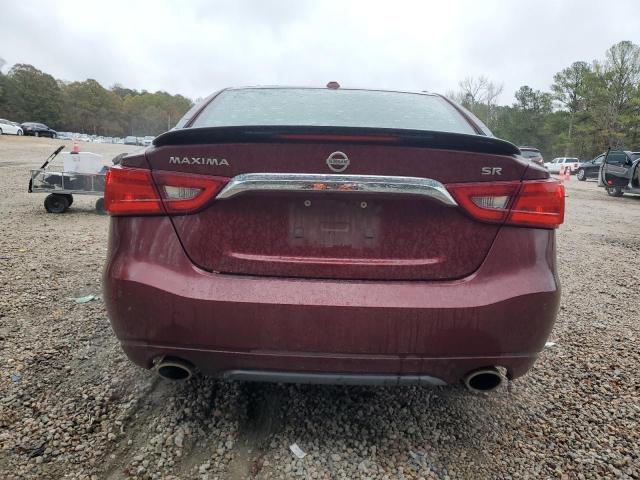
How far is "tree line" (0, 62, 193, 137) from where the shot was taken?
264ft

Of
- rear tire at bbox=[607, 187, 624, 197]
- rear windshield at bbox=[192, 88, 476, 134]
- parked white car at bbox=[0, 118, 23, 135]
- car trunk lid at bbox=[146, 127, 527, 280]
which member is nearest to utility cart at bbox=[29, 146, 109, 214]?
rear windshield at bbox=[192, 88, 476, 134]

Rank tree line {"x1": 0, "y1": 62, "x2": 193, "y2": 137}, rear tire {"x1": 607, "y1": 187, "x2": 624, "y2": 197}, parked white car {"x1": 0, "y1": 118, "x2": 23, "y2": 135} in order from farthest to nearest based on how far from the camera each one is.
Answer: tree line {"x1": 0, "y1": 62, "x2": 193, "y2": 137} → parked white car {"x1": 0, "y1": 118, "x2": 23, "y2": 135} → rear tire {"x1": 607, "y1": 187, "x2": 624, "y2": 197}

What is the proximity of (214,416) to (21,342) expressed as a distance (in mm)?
1534

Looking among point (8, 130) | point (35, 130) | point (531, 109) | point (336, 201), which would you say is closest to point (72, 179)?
point (336, 201)

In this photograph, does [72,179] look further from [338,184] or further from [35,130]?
[35,130]

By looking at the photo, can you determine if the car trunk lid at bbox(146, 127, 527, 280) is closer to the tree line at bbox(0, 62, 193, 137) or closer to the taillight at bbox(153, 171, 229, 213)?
the taillight at bbox(153, 171, 229, 213)

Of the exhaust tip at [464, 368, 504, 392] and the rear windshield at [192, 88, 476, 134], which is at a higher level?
the rear windshield at [192, 88, 476, 134]

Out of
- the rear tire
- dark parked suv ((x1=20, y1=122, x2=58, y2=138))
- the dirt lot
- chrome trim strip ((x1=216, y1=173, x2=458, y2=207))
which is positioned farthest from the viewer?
dark parked suv ((x1=20, y1=122, x2=58, y2=138))

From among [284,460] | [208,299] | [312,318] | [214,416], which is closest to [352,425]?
[284,460]

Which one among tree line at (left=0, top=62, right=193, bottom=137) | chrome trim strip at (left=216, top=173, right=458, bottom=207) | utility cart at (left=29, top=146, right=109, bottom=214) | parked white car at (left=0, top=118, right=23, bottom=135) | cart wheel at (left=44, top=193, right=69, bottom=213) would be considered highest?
tree line at (left=0, top=62, right=193, bottom=137)

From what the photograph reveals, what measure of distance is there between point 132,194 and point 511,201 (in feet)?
4.75

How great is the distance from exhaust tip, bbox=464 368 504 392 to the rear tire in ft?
61.5

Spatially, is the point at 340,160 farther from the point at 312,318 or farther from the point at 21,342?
the point at 21,342

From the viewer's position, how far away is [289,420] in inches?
84.7
